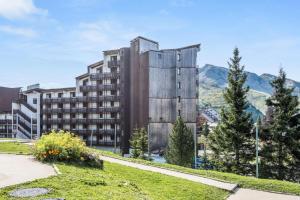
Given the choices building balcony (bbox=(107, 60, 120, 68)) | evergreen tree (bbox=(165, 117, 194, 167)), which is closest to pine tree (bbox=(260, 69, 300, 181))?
evergreen tree (bbox=(165, 117, 194, 167))

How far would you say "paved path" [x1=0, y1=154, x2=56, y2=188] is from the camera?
1628 cm

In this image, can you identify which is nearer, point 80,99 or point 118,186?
point 118,186

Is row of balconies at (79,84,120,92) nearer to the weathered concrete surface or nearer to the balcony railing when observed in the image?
the balcony railing

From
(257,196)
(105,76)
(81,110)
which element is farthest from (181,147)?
(81,110)

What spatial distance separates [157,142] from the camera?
72.1 m

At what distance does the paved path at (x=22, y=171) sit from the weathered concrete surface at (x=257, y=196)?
938 centimetres

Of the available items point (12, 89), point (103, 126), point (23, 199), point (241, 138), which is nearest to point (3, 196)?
point (23, 199)

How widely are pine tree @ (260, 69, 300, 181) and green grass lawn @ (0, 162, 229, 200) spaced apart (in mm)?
18301

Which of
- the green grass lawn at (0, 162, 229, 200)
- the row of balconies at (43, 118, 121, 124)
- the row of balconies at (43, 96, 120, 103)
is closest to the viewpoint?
the green grass lawn at (0, 162, 229, 200)

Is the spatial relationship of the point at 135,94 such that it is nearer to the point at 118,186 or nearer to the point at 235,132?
the point at 235,132

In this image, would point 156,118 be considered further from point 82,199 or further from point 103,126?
point 82,199

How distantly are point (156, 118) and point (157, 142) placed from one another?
15.4 feet

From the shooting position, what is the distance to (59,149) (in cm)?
2184

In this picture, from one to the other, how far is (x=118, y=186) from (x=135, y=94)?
58553 mm
